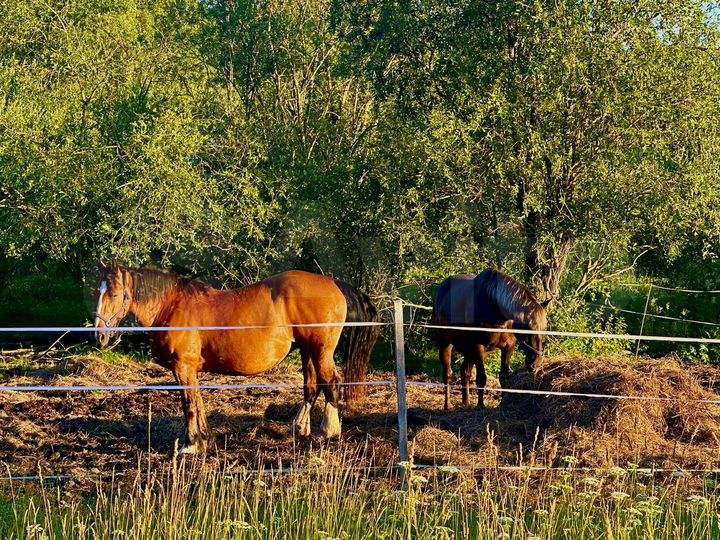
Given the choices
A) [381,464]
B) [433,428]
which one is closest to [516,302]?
[433,428]

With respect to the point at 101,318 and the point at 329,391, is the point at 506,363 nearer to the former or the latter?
the point at 329,391

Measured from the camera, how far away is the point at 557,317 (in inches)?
520

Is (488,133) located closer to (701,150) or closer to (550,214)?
(550,214)

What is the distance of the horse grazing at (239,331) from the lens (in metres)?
8.23

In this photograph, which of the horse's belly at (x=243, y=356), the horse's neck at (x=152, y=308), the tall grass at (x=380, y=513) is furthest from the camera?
the horse's belly at (x=243, y=356)

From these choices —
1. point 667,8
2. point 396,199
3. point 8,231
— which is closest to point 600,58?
point 667,8

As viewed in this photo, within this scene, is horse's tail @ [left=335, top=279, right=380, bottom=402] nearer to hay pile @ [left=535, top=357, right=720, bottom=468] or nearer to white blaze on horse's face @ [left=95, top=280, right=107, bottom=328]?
hay pile @ [left=535, top=357, right=720, bottom=468]

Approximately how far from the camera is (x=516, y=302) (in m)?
10.1

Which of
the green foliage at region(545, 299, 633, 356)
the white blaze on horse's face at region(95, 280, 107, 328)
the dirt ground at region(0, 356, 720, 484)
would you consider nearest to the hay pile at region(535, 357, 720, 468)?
the dirt ground at region(0, 356, 720, 484)

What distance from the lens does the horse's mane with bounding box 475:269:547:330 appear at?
1002 cm

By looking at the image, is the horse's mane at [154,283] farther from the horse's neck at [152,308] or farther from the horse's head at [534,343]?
the horse's head at [534,343]

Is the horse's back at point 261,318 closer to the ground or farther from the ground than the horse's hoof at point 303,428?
farther from the ground

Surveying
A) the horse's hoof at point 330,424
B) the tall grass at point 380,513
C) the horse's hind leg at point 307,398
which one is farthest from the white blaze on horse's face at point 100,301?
the horse's hoof at point 330,424

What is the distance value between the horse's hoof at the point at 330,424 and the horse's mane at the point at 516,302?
2.54 meters
